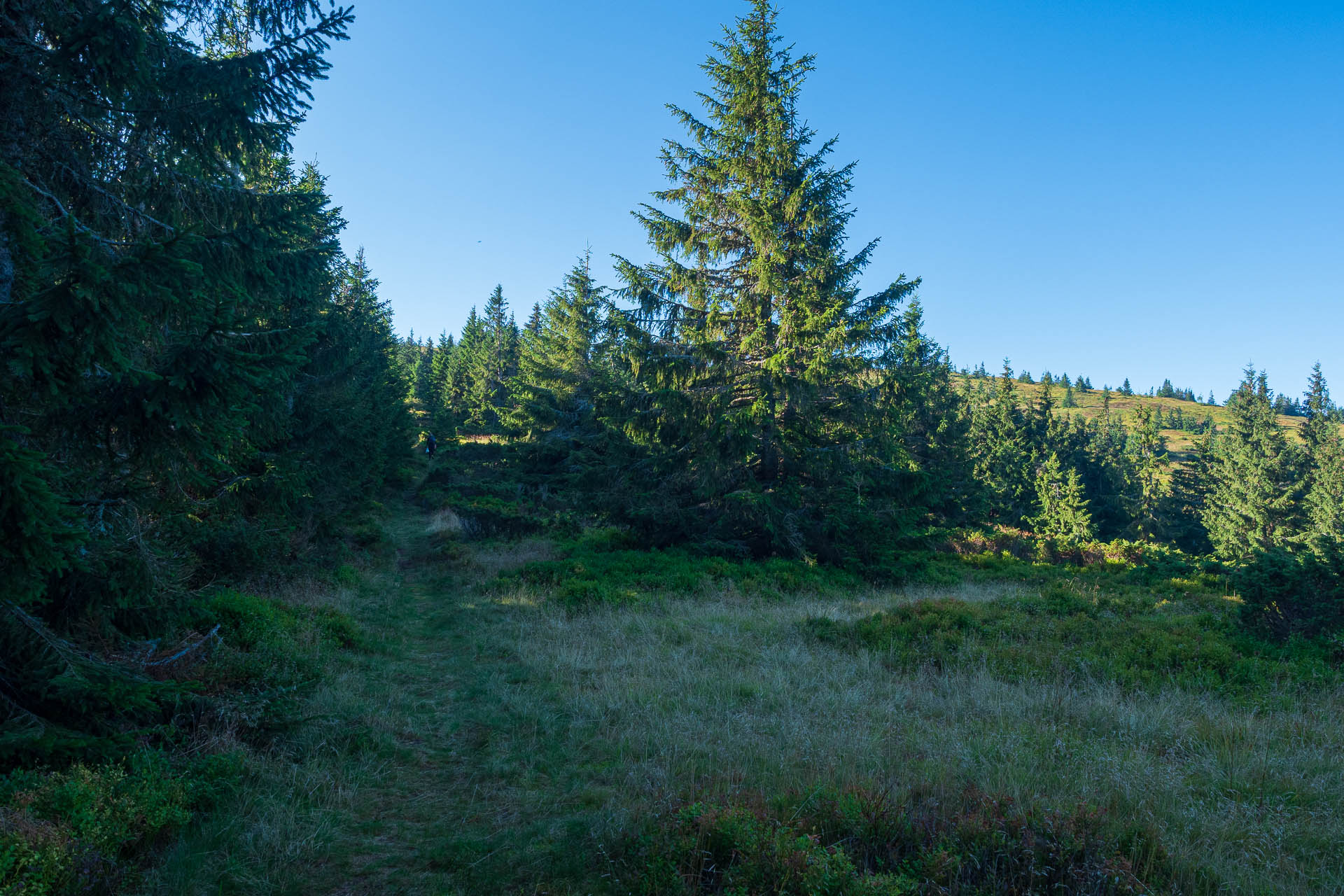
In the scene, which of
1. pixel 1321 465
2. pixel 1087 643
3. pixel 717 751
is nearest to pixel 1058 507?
pixel 1321 465

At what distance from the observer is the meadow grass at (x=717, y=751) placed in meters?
3.98

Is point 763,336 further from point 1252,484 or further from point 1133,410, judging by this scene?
point 1133,410

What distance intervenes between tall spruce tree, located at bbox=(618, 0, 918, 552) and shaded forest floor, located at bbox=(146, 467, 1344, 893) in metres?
6.39

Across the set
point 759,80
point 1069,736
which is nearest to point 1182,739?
point 1069,736

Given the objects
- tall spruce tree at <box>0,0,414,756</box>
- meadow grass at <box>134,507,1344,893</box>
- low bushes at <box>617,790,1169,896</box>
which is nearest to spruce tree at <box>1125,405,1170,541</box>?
meadow grass at <box>134,507,1344,893</box>

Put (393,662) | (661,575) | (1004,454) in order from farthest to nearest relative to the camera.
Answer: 1. (1004,454)
2. (661,575)
3. (393,662)

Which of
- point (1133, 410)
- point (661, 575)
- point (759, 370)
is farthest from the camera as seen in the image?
point (1133, 410)

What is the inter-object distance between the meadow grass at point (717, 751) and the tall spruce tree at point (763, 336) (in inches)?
265

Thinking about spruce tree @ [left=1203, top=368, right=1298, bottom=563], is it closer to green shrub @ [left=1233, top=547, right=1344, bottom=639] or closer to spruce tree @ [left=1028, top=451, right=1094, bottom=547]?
spruce tree @ [left=1028, top=451, right=1094, bottom=547]

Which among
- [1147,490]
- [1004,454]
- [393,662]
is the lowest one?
[393,662]

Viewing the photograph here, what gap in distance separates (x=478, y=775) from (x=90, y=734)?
3050mm

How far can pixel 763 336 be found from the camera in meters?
17.0

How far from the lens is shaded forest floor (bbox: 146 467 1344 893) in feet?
13.0

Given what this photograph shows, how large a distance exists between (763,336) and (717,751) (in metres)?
13.3
